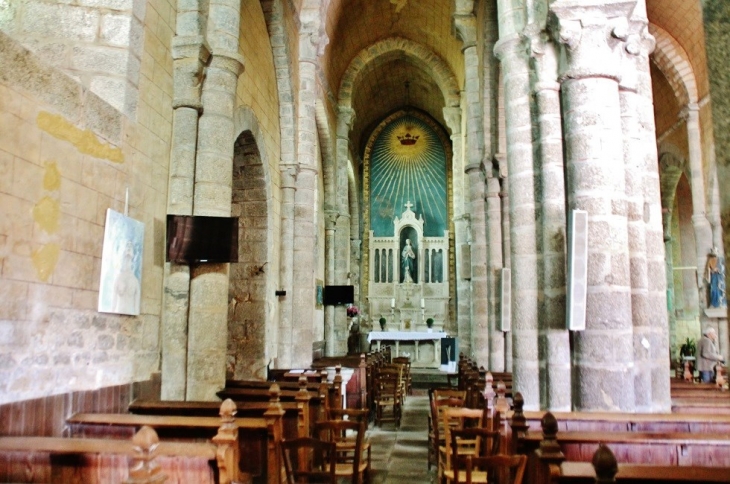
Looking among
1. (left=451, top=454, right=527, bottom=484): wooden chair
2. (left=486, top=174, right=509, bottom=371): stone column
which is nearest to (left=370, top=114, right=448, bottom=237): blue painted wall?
(left=486, top=174, right=509, bottom=371): stone column

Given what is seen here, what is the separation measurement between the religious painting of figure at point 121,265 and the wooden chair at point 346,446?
7.13 ft

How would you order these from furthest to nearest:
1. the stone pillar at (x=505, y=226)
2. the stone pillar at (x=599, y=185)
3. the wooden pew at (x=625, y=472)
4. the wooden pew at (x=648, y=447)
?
1. the stone pillar at (x=505, y=226)
2. the stone pillar at (x=599, y=185)
3. the wooden pew at (x=648, y=447)
4. the wooden pew at (x=625, y=472)

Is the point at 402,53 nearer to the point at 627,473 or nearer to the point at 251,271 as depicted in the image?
the point at 251,271

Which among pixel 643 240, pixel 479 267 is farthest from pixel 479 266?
pixel 643 240

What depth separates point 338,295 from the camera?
51.1 ft

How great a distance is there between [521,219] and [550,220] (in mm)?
666

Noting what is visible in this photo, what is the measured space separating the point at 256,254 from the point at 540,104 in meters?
5.68

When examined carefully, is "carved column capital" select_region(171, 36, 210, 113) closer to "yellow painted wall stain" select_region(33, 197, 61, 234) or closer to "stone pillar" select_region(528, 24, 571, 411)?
"yellow painted wall stain" select_region(33, 197, 61, 234)

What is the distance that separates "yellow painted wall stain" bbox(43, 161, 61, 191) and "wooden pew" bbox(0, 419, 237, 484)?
6.46 feet

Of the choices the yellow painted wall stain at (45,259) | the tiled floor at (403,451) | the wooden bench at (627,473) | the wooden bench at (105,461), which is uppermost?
the yellow painted wall stain at (45,259)

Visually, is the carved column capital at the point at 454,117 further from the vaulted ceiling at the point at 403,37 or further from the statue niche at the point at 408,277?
the statue niche at the point at 408,277

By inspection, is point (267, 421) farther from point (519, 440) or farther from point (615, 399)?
point (615, 399)

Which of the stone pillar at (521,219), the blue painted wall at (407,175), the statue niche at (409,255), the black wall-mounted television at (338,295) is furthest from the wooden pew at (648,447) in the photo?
the blue painted wall at (407,175)

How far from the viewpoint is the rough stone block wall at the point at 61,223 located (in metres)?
4.23
